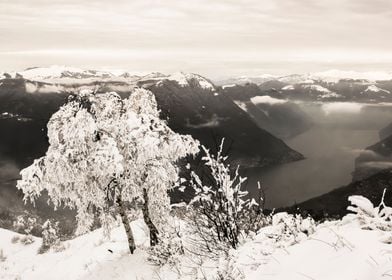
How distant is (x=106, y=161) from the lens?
46.0ft

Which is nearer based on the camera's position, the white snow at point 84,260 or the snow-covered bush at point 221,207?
the snow-covered bush at point 221,207

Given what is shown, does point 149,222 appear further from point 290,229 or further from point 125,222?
point 290,229

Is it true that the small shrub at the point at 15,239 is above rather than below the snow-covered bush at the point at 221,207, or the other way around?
below

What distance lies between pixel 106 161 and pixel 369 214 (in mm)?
10357

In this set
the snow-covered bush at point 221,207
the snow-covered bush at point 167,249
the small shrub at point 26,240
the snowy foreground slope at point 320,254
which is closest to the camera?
the snowy foreground slope at point 320,254

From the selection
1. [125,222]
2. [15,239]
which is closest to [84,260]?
[125,222]

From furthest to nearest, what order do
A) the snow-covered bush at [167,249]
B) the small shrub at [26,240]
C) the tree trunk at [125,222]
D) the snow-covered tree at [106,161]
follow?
the small shrub at [26,240] → the tree trunk at [125,222] → the snow-covered tree at [106,161] → the snow-covered bush at [167,249]

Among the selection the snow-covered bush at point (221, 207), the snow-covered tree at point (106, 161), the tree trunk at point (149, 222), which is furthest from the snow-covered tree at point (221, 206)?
the tree trunk at point (149, 222)

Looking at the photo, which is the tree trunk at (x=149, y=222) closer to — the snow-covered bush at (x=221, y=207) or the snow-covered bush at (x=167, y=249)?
the snow-covered bush at (x=167, y=249)

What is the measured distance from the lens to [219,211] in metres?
7.63

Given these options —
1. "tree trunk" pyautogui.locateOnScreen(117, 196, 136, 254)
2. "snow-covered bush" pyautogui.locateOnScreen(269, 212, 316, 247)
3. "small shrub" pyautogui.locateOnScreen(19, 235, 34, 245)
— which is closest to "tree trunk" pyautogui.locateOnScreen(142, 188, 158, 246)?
"tree trunk" pyautogui.locateOnScreen(117, 196, 136, 254)

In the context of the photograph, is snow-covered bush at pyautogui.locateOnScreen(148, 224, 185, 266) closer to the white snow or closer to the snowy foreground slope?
the white snow

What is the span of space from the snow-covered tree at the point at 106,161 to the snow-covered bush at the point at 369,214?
9.89 metres

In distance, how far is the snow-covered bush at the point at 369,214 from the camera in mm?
4590
